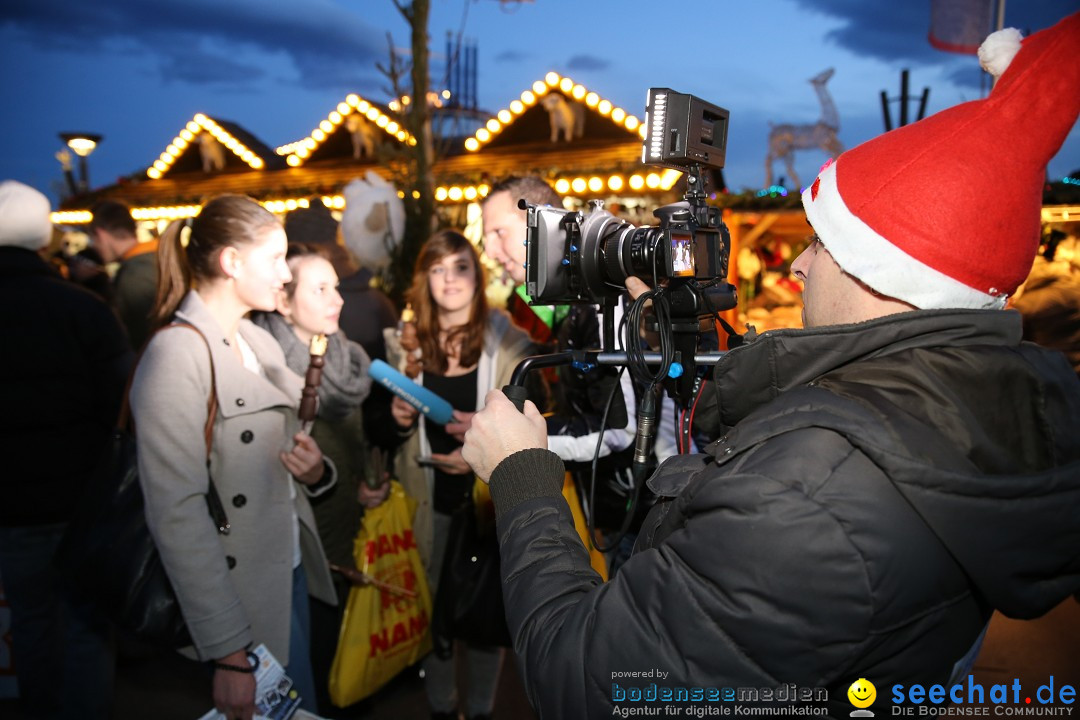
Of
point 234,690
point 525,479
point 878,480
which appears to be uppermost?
point 878,480

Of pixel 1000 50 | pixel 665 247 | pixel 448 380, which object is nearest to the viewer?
pixel 1000 50

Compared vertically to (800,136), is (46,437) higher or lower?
lower

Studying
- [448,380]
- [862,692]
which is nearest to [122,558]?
[448,380]

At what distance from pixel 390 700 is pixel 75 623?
54.6 inches

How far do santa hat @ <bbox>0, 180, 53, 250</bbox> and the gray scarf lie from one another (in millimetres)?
819

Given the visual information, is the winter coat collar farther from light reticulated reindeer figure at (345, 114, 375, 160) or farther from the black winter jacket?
light reticulated reindeer figure at (345, 114, 375, 160)

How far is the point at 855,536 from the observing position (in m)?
0.83

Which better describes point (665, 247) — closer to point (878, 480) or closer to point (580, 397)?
A: point (878, 480)

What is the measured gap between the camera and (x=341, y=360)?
2900 mm

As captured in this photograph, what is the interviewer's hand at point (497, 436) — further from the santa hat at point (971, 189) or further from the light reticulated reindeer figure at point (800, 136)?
the light reticulated reindeer figure at point (800, 136)

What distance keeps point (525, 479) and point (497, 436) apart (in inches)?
4.3

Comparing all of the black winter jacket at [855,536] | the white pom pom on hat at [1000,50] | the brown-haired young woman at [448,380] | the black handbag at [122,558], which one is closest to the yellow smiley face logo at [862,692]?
the black winter jacket at [855,536]

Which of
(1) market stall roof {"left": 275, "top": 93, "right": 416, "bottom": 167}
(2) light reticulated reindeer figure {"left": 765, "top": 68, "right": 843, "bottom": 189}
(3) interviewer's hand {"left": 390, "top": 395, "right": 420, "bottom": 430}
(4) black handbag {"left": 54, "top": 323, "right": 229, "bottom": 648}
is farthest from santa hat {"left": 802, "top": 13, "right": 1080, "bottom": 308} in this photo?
(2) light reticulated reindeer figure {"left": 765, "top": 68, "right": 843, "bottom": 189}

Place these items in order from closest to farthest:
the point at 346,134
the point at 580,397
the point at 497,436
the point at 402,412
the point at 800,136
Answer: the point at 497,436
the point at 580,397
the point at 402,412
the point at 346,134
the point at 800,136
